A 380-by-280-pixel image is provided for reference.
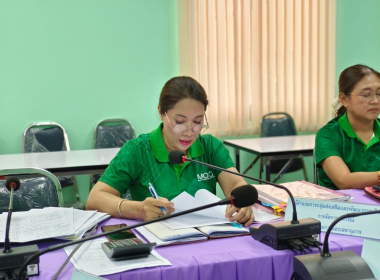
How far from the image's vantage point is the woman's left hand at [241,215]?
1.60m

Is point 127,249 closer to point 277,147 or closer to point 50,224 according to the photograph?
point 50,224

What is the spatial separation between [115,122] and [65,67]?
70 cm

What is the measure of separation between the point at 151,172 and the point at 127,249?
2.43ft

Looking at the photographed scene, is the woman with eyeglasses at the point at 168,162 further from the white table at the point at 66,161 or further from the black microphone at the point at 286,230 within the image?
the white table at the point at 66,161

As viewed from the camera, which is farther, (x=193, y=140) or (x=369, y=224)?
(x=193, y=140)

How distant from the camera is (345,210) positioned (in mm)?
1529

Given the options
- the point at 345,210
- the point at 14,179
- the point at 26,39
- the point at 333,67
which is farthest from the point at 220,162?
the point at 333,67

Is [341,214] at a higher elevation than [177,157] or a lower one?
lower

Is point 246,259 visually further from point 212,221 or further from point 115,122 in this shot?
point 115,122

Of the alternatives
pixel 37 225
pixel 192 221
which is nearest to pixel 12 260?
pixel 37 225

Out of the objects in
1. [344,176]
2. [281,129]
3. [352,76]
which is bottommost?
[281,129]

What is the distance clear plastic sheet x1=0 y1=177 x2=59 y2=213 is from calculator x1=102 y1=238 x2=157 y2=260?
2.39 feet

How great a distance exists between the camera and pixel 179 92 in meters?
1.93

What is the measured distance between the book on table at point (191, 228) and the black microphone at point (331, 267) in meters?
0.50
